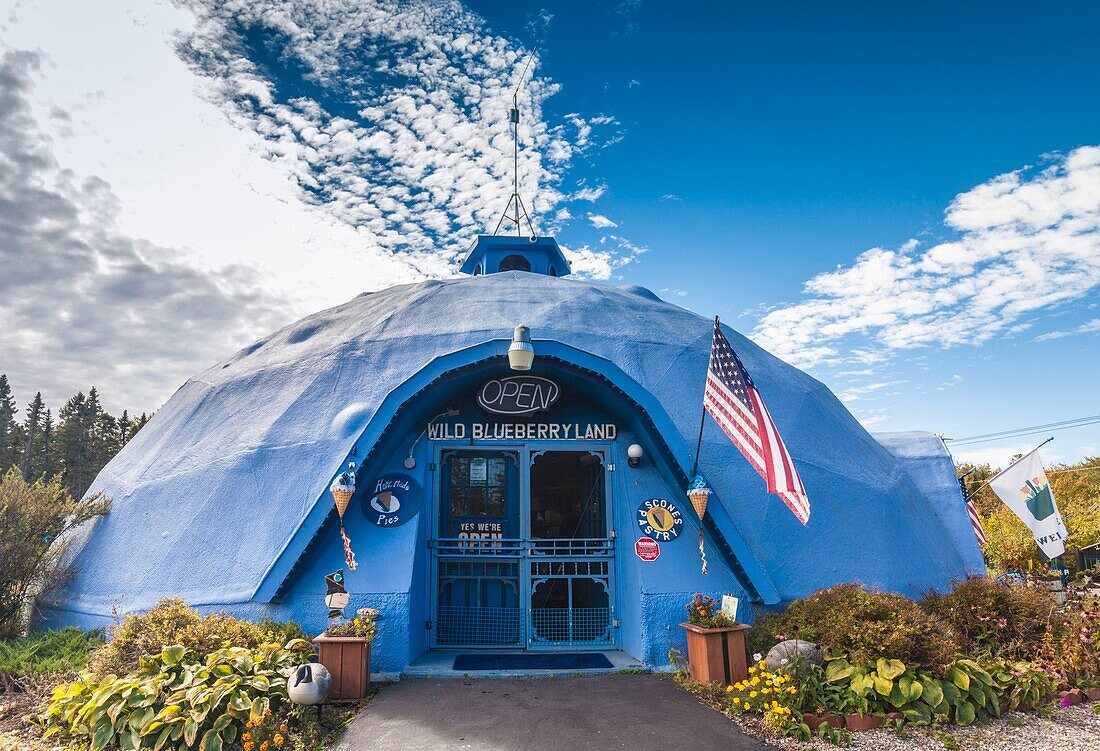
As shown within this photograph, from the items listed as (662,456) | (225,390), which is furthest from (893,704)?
(225,390)

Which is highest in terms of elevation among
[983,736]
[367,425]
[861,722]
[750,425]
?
[367,425]

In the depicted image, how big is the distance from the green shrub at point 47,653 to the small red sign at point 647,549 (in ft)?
24.0

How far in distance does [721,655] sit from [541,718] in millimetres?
2461

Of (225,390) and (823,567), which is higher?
(225,390)

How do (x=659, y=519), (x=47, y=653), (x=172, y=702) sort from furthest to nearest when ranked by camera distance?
(x=659, y=519) → (x=47, y=653) → (x=172, y=702)

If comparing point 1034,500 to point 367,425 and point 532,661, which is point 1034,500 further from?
point 367,425

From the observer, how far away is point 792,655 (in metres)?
7.44

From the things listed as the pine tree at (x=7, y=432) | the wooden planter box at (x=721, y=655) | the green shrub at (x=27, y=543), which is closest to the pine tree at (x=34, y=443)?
the pine tree at (x=7, y=432)

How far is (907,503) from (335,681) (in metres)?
10.4

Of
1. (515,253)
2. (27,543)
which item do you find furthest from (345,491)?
(515,253)

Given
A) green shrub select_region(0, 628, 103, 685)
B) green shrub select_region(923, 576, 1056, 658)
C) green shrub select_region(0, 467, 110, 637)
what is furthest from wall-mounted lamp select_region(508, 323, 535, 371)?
green shrub select_region(0, 467, 110, 637)

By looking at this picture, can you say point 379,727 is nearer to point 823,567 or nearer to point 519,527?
point 519,527

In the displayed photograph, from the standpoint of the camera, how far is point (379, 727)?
6855 millimetres

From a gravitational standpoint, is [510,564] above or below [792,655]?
above
